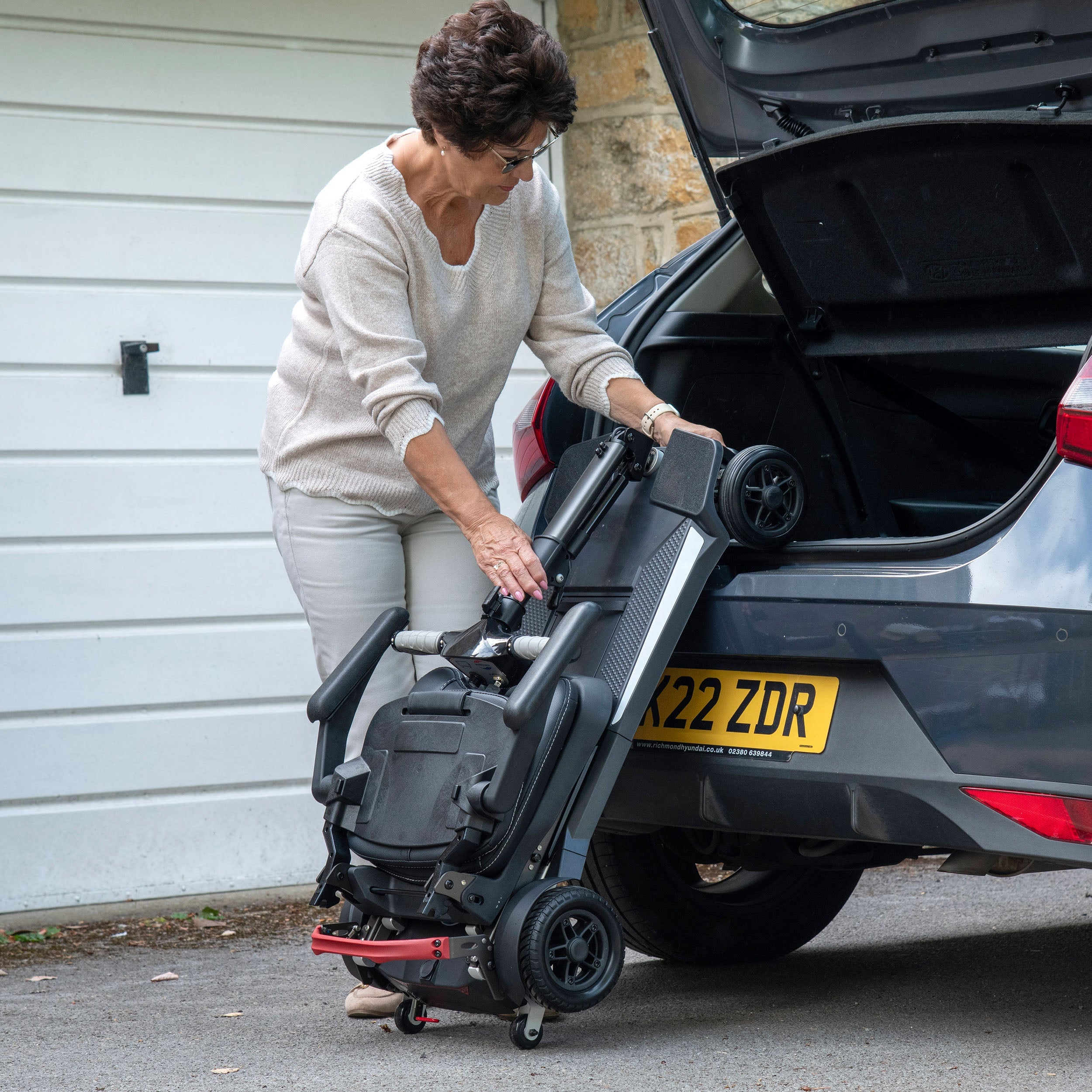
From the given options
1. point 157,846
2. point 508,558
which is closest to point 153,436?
point 157,846

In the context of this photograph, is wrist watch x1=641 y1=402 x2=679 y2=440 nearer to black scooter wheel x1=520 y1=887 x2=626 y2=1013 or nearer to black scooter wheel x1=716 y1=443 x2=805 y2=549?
black scooter wheel x1=716 y1=443 x2=805 y2=549

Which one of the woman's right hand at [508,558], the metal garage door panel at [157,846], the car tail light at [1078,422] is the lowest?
the metal garage door panel at [157,846]

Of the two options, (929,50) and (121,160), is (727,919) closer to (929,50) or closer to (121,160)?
(929,50)

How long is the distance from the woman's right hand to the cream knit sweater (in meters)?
0.21

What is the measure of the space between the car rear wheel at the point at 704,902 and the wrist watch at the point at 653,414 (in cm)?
82

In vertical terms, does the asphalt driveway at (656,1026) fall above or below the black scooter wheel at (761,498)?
below

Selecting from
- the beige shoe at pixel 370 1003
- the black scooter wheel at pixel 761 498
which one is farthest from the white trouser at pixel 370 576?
the black scooter wheel at pixel 761 498

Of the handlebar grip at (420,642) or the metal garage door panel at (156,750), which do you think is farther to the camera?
the metal garage door panel at (156,750)

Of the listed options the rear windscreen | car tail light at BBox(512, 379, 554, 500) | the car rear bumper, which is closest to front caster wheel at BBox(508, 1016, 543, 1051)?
the car rear bumper

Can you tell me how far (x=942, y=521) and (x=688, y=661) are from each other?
0.89 m

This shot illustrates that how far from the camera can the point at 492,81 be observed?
2.71 metres

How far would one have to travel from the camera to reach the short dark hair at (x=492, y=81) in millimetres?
2707

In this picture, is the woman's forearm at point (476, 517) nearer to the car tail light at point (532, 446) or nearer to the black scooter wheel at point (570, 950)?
the car tail light at point (532, 446)

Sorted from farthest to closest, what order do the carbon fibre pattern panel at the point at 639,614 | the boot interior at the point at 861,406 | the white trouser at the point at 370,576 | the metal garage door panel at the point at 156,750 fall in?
the metal garage door panel at the point at 156,750, the boot interior at the point at 861,406, the white trouser at the point at 370,576, the carbon fibre pattern panel at the point at 639,614
